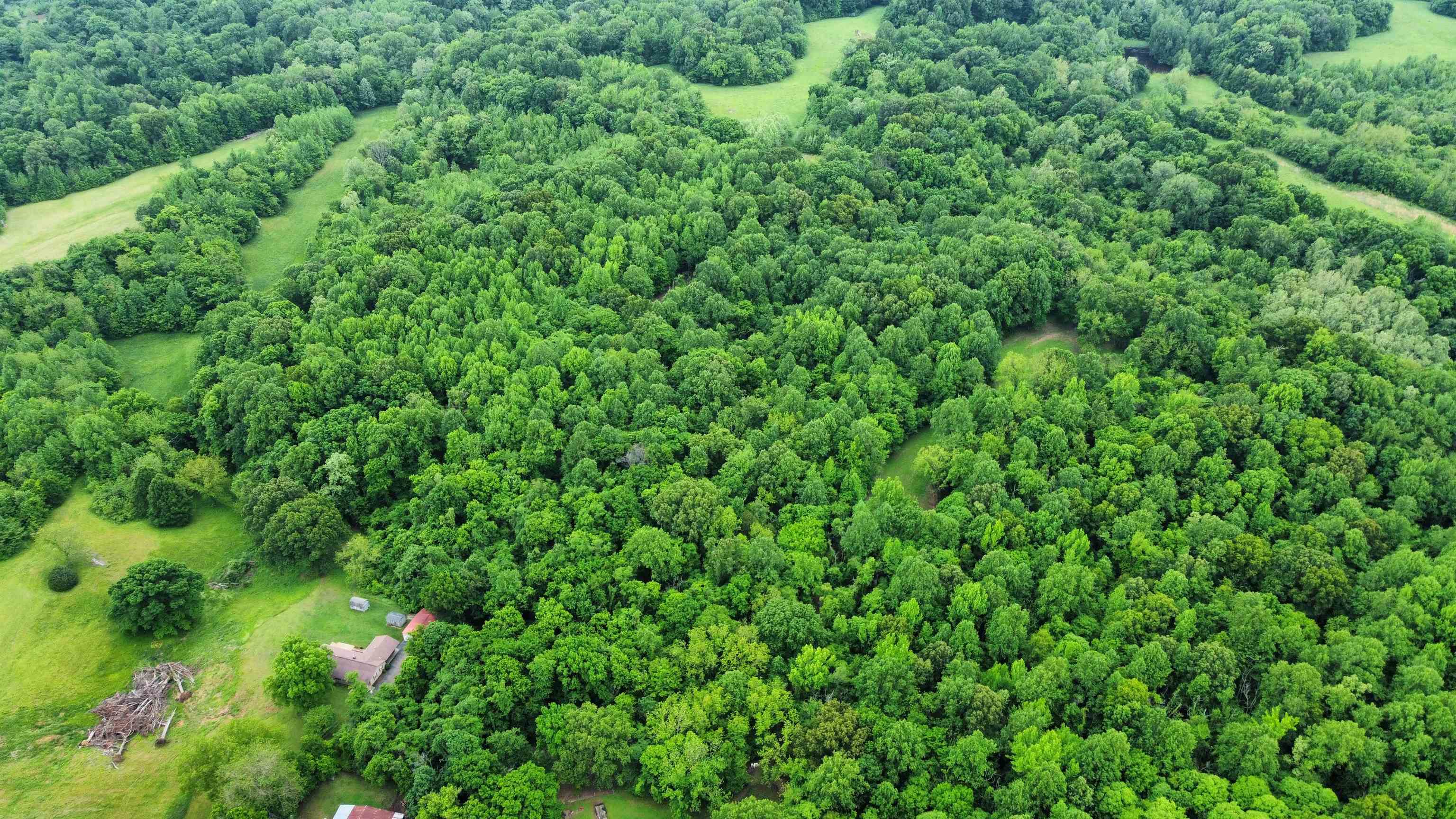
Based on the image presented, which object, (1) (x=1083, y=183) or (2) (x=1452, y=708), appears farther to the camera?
(1) (x=1083, y=183)

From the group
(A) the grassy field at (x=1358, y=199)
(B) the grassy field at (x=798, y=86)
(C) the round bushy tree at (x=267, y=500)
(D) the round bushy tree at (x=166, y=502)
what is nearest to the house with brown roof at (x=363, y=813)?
(C) the round bushy tree at (x=267, y=500)

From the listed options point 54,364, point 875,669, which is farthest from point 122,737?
point 875,669

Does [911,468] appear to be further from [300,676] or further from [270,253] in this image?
[270,253]

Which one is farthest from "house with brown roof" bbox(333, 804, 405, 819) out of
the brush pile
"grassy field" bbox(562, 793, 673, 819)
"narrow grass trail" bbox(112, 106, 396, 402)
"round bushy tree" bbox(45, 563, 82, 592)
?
"narrow grass trail" bbox(112, 106, 396, 402)

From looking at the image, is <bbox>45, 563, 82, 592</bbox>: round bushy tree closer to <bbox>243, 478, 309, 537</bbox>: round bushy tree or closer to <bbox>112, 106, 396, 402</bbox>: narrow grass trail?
<bbox>243, 478, 309, 537</bbox>: round bushy tree

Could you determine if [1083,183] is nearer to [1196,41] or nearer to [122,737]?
[1196,41]

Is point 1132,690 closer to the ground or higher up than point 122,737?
higher up
